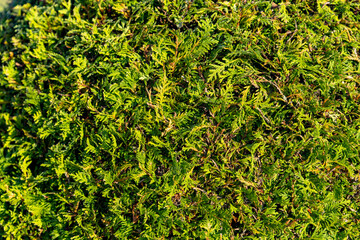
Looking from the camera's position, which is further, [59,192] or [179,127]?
[59,192]

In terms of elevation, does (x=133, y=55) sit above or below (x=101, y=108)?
above

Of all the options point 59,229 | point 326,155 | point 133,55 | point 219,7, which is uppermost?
point 219,7

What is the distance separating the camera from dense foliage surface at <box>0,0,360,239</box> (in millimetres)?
2273

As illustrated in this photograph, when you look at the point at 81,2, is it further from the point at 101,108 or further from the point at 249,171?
the point at 249,171

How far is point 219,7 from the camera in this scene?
101 inches

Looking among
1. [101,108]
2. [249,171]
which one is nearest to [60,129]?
[101,108]

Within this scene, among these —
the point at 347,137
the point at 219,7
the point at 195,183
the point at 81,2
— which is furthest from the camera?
the point at 81,2

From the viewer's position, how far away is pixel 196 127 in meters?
2.23

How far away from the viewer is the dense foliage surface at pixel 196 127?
2273mm

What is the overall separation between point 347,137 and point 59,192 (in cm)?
235

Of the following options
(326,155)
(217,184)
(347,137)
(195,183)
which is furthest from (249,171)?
(347,137)

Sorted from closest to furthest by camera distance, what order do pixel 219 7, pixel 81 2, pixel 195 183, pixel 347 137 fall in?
pixel 195 183 < pixel 347 137 < pixel 219 7 < pixel 81 2

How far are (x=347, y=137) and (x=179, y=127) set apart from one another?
131 centimetres

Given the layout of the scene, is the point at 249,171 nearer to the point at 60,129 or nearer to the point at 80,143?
the point at 80,143
